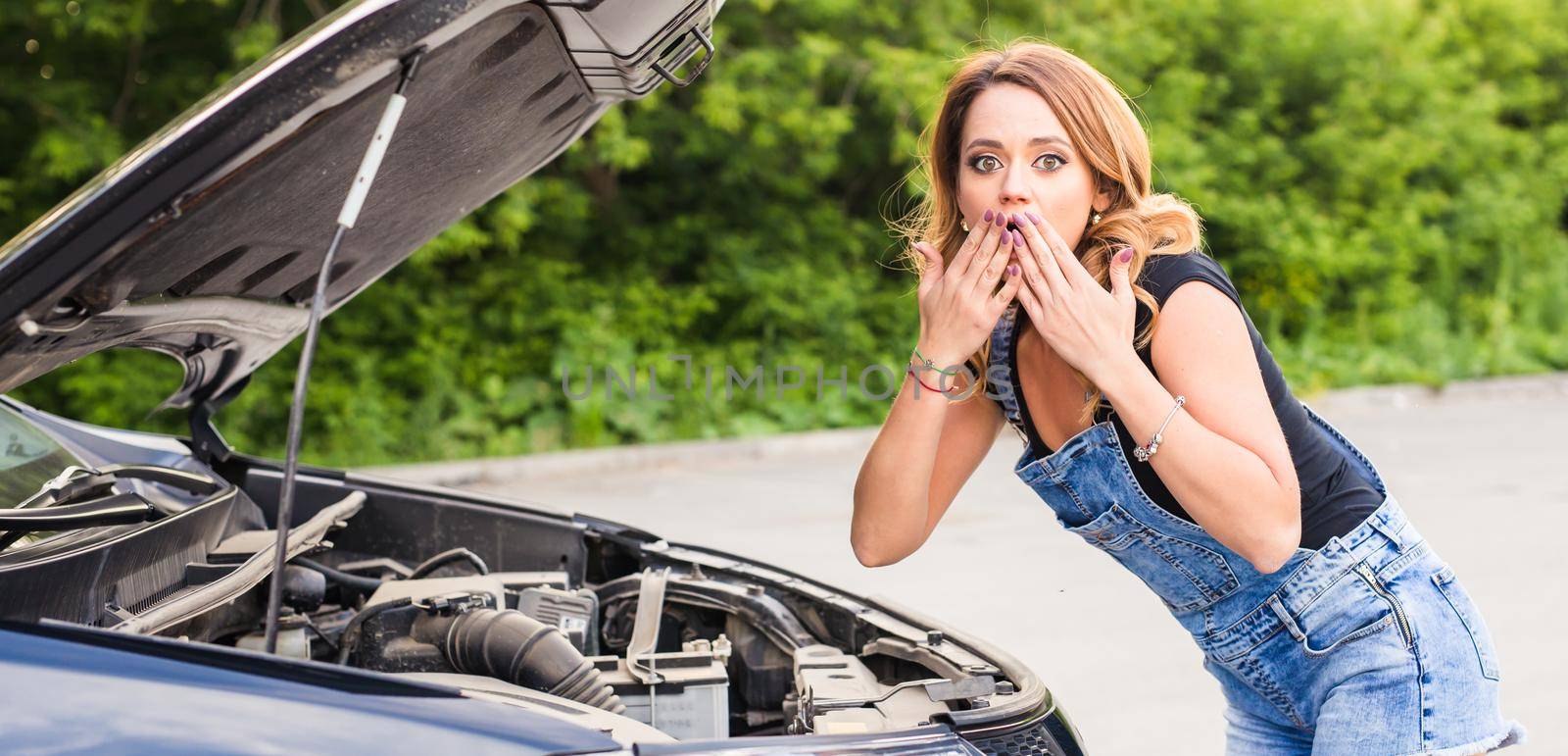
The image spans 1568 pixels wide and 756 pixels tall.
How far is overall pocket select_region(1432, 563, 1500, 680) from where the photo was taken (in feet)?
6.19

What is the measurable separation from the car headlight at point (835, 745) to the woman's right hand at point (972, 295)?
54 centimetres

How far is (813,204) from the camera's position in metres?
12.9

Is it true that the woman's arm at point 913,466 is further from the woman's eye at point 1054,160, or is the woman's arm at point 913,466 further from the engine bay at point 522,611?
the woman's eye at point 1054,160

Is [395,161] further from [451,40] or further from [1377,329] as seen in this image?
[1377,329]

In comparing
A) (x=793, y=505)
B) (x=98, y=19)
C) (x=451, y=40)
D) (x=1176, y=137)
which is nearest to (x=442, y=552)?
(x=451, y=40)

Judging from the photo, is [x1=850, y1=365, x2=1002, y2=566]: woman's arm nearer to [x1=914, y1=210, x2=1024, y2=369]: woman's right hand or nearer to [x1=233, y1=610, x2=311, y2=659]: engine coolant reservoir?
[x1=914, y1=210, x2=1024, y2=369]: woman's right hand

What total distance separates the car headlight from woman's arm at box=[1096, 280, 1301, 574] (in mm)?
484

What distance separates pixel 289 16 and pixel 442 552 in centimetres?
782

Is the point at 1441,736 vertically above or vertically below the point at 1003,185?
below

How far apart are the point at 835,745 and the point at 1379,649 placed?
2.60 ft

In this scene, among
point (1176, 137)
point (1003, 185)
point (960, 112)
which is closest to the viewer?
point (1003, 185)

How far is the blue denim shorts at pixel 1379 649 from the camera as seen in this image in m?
1.81

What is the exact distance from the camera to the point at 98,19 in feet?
27.6

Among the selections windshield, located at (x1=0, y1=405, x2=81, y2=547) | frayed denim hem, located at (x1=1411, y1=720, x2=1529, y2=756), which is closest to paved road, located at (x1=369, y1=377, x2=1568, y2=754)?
frayed denim hem, located at (x1=1411, y1=720, x2=1529, y2=756)
